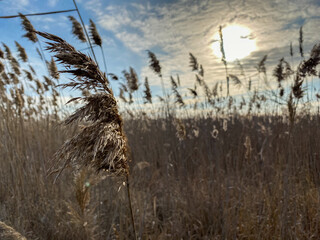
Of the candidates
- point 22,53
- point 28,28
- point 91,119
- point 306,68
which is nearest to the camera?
point 91,119

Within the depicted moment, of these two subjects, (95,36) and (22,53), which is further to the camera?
(22,53)

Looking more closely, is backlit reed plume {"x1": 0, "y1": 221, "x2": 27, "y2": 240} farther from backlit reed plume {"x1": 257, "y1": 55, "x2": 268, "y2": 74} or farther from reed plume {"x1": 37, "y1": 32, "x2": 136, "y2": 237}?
backlit reed plume {"x1": 257, "y1": 55, "x2": 268, "y2": 74}

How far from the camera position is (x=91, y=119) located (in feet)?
3.27

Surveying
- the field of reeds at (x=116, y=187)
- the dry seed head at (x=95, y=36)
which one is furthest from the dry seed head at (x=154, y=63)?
the dry seed head at (x=95, y=36)

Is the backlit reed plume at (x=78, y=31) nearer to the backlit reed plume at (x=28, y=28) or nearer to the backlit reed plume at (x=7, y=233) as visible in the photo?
the backlit reed plume at (x=28, y=28)

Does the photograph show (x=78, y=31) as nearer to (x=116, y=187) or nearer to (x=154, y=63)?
(x=154, y=63)

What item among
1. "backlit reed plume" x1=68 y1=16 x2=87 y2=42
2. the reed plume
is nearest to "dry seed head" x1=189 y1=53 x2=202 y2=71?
"backlit reed plume" x1=68 y1=16 x2=87 y2=42

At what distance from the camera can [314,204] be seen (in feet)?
9.97

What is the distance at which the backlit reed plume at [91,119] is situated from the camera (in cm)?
92

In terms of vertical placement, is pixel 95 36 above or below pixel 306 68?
above

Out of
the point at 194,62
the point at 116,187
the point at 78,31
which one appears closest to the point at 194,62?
the point at 194,62

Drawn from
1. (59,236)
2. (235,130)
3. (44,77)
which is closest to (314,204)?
(59,236)

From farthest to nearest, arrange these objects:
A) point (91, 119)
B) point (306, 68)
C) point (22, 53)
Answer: point (22, 53), point (306, 68), point (91, 119)

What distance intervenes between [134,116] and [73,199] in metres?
5.08
